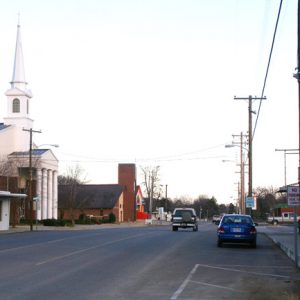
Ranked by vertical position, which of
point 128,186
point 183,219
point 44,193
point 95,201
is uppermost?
point 128,186

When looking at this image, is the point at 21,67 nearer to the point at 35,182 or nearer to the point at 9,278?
the point at 35,182

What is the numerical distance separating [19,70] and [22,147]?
420 inches

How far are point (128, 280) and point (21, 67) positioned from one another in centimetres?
7064

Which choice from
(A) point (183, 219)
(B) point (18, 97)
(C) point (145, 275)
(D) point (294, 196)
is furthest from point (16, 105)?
(C) point (145, 275)

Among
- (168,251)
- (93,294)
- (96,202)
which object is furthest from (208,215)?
(93,294)

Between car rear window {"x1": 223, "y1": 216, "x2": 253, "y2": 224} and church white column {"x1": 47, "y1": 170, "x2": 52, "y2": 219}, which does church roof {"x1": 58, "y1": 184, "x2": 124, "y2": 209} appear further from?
car rear window {"x1": 223, "y1": 216, "x2": 253, "y2": 224}

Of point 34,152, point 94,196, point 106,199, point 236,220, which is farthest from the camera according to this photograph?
point 94,196

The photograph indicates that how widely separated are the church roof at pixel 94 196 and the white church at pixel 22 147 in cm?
1817

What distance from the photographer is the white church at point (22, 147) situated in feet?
255

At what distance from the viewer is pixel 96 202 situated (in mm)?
105875

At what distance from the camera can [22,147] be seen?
8238cm

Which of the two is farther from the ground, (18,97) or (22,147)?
(18,97)

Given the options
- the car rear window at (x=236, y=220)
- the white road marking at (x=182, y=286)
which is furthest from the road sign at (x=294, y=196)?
the car rear window at (x=236, y=220)

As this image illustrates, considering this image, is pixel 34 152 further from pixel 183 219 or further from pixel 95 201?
pixel 183 219
